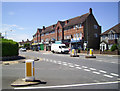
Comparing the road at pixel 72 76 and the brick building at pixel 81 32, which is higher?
the brick building at pixel 81 32

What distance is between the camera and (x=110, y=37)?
141 feet

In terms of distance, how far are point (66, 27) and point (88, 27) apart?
10300 mm

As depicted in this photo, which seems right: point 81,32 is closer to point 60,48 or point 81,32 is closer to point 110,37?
point 110,37

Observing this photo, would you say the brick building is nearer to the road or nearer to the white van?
the white van

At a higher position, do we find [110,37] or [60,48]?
[110,37]

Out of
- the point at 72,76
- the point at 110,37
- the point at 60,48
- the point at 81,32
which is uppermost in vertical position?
the point at 81,32

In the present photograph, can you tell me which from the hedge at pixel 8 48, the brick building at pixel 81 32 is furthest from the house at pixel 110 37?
the hedge at pixel 8 48

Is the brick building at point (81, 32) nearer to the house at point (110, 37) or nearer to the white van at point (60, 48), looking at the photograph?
the house at point (110, 37)

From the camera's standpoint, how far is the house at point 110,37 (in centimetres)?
4116

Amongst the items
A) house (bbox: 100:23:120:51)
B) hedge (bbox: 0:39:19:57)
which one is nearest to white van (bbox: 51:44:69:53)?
house (bbox: 100:23:120:51)

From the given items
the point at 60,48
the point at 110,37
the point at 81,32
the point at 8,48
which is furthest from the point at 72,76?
the point at 81,32

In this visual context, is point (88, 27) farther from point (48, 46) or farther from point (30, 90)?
point (30, 90)

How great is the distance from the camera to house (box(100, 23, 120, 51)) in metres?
41.2

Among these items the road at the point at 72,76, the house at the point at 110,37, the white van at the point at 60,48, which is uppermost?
the house at the point at 110,37
